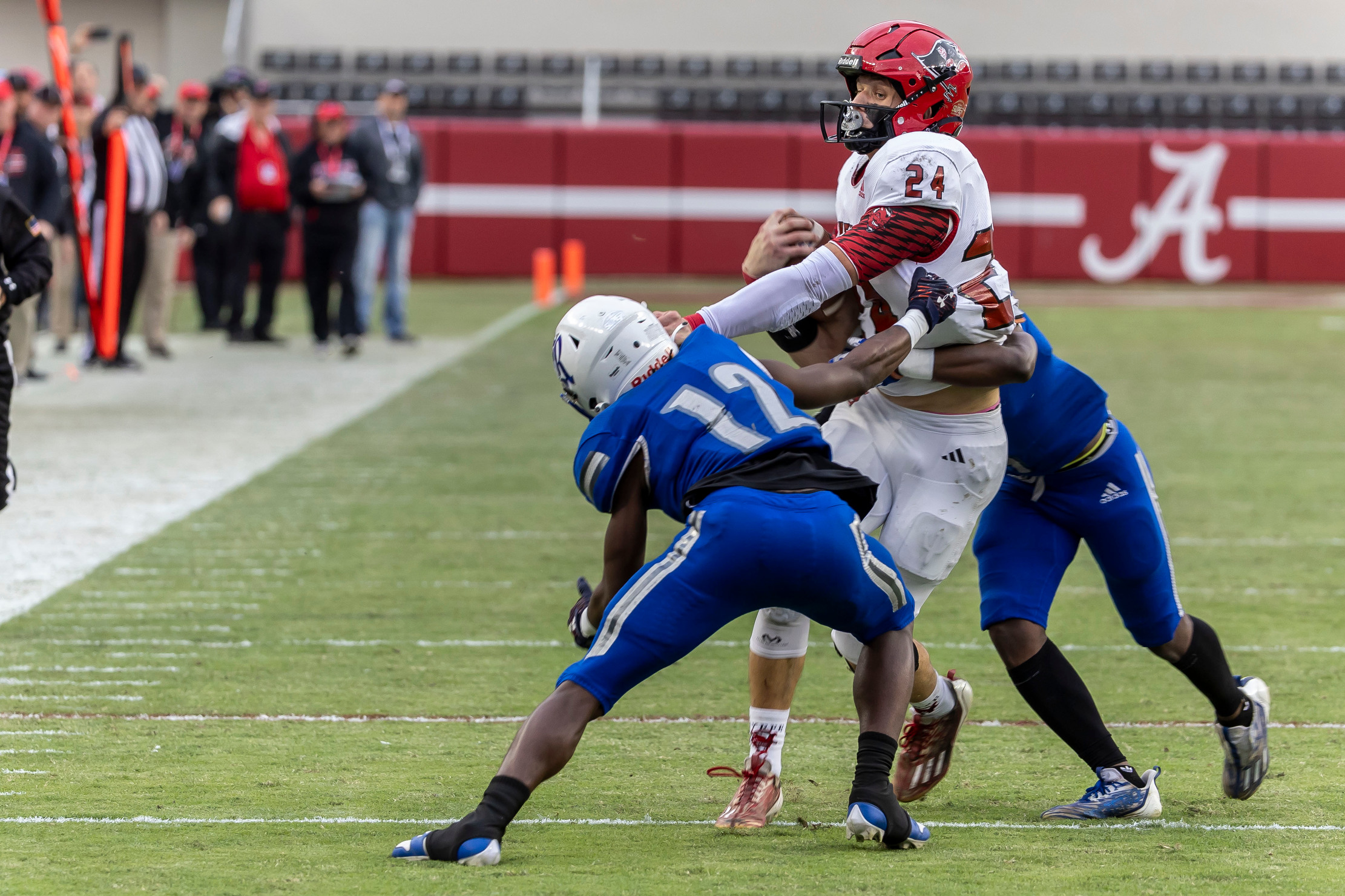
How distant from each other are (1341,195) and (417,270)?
38.6 feet

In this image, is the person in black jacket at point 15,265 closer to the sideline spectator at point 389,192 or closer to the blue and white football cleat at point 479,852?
the blue and white football cleat at point 479,852

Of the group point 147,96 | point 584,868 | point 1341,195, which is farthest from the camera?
point 1341,195

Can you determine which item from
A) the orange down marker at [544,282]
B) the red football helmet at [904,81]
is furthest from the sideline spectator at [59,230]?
the red football helmet at [904,81]

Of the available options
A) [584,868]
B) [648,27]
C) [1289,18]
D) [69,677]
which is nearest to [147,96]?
[69,677]

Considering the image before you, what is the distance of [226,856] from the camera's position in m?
3.29

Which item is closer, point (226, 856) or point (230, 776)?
point (226, 856)

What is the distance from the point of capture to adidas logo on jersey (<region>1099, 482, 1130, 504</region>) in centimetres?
387

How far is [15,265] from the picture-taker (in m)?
5.49

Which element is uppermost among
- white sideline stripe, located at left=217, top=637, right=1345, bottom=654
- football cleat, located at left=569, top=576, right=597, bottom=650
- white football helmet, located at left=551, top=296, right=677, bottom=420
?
white football helmet, located at left=551, top=296, right=677, bottom=420

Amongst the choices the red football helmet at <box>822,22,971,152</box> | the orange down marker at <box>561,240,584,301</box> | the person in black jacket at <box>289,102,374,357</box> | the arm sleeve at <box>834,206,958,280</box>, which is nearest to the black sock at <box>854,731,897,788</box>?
the arm sleeve at <box>834,206,958,280</box>

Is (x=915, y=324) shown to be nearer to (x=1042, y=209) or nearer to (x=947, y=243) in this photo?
(x=947, y=243)

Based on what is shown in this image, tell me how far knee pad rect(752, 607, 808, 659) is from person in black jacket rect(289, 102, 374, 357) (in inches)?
389

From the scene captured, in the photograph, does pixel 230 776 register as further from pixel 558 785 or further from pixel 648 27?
pixel 648 27

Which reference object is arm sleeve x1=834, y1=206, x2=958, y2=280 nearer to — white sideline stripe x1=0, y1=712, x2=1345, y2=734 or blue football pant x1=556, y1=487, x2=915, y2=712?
blue football pant x1=556, y1=487, x2=915, y2=712
